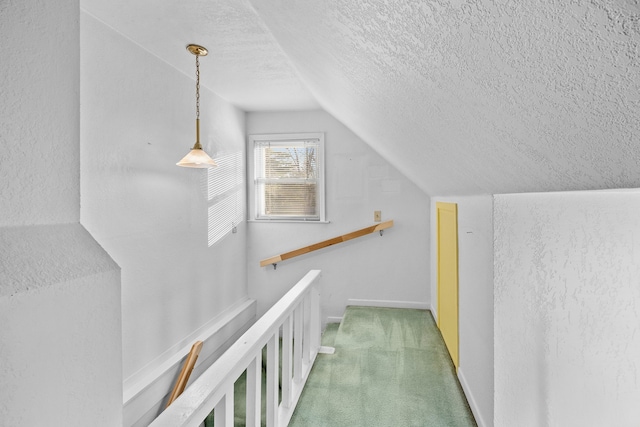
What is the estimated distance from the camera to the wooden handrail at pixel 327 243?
3352 mm

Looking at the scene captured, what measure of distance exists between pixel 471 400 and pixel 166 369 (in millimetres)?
1771

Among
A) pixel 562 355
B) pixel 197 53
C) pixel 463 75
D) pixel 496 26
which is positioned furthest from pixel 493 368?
pixel 197 53

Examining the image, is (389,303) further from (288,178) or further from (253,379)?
(253,379)

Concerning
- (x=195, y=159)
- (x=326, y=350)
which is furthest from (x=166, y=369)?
(x=195, y=159)

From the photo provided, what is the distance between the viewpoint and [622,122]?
1.24 ft

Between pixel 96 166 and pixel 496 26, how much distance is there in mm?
1862

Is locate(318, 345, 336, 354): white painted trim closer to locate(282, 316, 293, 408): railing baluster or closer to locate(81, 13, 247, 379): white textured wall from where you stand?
locate(282, 316, 293, 408): railing baluster

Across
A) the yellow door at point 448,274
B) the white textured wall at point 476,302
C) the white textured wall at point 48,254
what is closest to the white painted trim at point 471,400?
the white textured wall at point 476,302

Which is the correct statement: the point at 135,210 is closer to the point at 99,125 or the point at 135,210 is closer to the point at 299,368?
the point at 99,125

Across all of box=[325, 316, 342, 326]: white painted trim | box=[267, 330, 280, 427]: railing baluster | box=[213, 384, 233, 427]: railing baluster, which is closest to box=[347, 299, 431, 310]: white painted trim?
box=[325, 316, 342, 326]: white painted trim

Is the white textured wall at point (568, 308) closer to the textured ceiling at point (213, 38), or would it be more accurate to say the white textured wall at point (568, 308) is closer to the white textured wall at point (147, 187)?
the textured ceiling at point (213, 38)

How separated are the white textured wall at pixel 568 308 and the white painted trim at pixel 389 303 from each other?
2.07 meters

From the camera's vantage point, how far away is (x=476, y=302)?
156cm

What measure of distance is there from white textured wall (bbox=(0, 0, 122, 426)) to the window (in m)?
2.98
